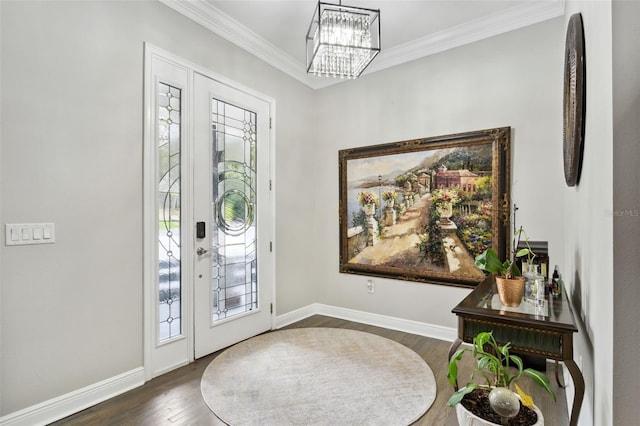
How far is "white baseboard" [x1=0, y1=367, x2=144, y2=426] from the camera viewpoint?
1885 mm

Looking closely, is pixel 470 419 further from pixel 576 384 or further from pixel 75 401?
pixel 75 401

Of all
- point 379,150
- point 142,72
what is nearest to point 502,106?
point 379,150

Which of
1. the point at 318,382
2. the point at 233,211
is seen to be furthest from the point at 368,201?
the point at 318,382

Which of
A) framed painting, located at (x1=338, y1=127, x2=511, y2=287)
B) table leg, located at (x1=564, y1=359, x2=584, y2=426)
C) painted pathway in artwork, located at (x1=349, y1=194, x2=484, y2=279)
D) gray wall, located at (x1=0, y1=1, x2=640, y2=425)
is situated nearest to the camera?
gray wall, located at (x1=0, y1=1, x2=640, y2=425)

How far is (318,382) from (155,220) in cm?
172

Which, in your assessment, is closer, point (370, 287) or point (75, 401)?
point (75, 401)

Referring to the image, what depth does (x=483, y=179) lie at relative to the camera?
306 centimetres

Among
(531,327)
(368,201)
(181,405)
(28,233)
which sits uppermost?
(368,201)

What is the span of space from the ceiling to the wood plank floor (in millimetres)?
2924

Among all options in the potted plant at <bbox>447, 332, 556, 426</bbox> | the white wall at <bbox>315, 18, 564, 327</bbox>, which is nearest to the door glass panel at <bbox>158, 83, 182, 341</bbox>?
the white wall at <bbox>315, 18, 564, 327</bbox>

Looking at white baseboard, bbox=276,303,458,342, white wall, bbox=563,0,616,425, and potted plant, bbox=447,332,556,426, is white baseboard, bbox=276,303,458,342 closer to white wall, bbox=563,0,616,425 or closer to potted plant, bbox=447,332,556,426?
white wall, bbox=563,0,616,425

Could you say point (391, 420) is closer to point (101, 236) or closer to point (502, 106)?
point (101, 236)

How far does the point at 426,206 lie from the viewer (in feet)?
11.1

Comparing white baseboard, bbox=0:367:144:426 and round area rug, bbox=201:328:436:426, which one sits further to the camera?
round area rug, bbox=201:328:436:426
